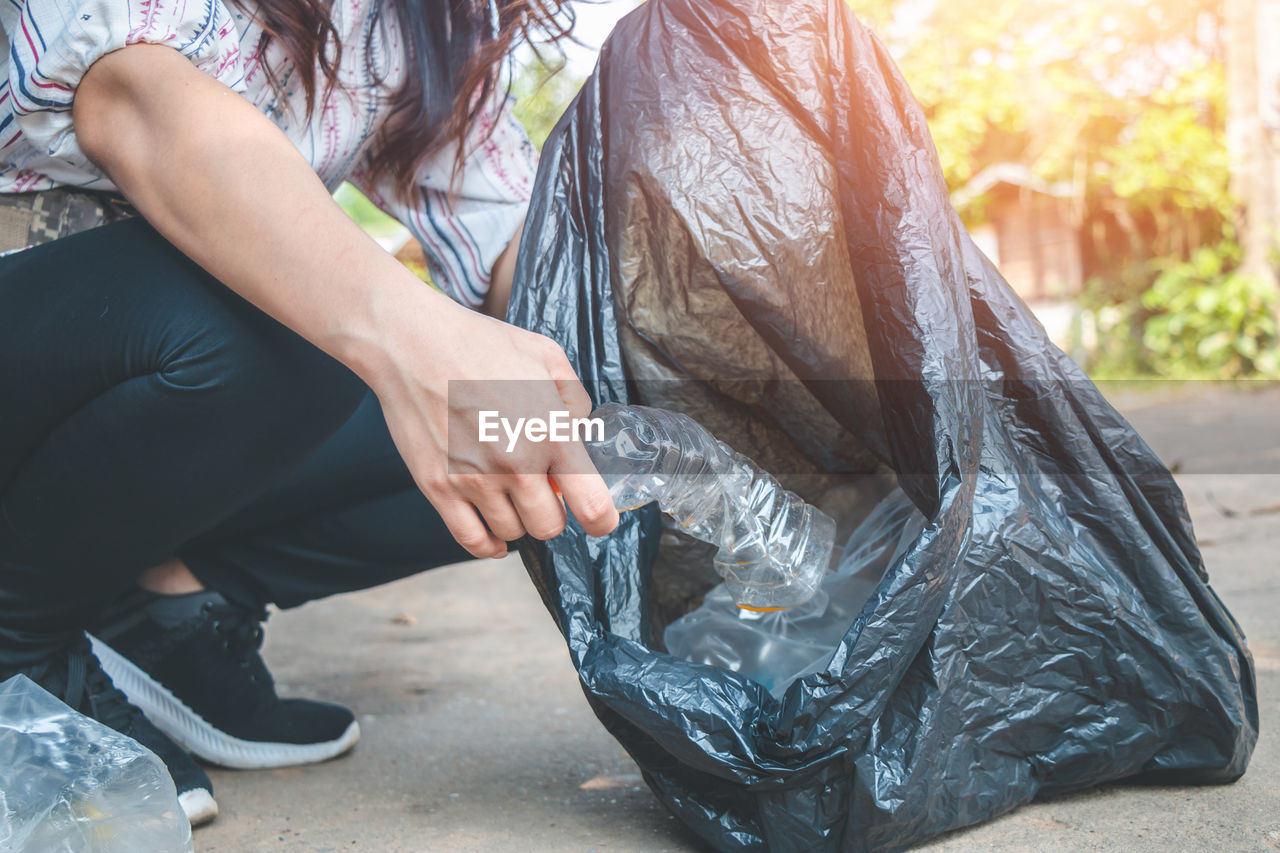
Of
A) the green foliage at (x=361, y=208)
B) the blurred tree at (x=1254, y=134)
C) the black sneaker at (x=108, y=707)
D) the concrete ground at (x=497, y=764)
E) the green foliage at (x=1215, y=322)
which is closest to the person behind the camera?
the concrete ground at (x=497, y=764)

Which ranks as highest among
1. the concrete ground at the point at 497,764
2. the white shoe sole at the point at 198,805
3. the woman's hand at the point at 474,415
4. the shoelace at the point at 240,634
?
the woman's hand at the point at 474,415

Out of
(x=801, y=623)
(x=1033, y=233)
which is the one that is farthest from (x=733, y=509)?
(x=1033, y=233)

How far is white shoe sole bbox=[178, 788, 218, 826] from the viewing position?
1000 mm

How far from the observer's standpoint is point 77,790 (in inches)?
31.5

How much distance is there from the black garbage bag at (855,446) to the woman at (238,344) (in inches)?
8.7

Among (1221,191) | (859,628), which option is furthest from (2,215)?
(1221,191)

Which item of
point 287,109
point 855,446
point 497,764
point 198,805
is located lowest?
point 497,764

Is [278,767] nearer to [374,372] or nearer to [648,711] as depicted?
[648,711]

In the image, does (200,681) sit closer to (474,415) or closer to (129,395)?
(129,395)

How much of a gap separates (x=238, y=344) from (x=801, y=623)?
68 cm

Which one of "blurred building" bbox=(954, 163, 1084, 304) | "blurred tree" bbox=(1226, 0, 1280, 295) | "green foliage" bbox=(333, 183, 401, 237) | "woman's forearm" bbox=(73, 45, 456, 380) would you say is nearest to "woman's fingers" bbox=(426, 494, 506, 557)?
"woman's forearm" bbox=(73, 45, 456, 380)

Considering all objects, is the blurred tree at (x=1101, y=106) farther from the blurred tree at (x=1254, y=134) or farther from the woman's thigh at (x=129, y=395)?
the woman's thigh at (x=129, y=395)

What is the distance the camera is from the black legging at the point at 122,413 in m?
0.94

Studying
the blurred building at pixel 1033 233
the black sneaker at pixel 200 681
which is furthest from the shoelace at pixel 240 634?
the blurred building at pixel 1033 233
